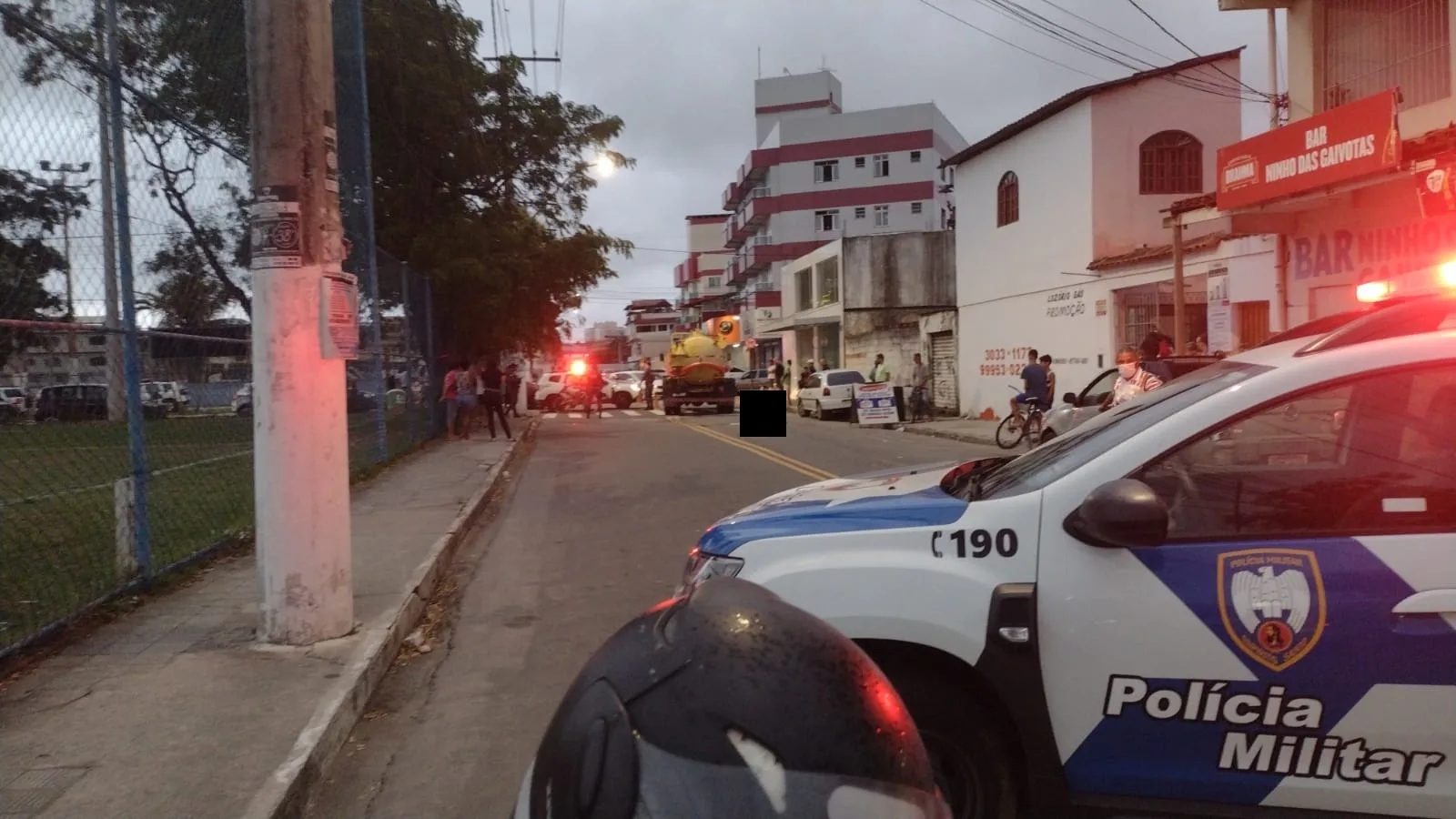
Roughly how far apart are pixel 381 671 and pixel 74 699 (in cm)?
141

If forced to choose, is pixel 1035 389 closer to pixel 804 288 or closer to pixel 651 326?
pixel 804 288

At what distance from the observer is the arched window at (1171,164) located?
2200 centimetres

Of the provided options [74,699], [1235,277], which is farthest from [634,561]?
[1235,277]

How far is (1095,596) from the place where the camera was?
2979 mm

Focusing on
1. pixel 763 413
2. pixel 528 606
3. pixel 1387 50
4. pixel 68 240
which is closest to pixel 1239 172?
pixel 1387 50

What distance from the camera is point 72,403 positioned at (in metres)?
6.10

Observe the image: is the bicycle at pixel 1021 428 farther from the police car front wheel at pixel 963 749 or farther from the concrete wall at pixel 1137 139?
the police car front wheel at pixel 963 749

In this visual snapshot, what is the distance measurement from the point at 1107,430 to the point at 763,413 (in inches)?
654

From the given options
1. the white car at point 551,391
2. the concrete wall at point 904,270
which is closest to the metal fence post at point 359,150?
the white car at point 551,391

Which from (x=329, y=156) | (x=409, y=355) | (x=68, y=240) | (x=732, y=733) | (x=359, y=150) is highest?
(x=359, y=150)

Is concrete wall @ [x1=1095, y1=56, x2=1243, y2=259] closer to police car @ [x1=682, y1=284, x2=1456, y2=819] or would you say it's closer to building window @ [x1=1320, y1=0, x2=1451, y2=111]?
building window @ [x1=1320, y1=0, x2=1451, y2=111]

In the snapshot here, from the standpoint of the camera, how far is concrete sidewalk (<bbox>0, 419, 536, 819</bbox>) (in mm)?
4008

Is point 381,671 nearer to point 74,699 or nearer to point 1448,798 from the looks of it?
point 74,699

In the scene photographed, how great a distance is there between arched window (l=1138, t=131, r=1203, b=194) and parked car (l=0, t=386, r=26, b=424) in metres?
20.7
